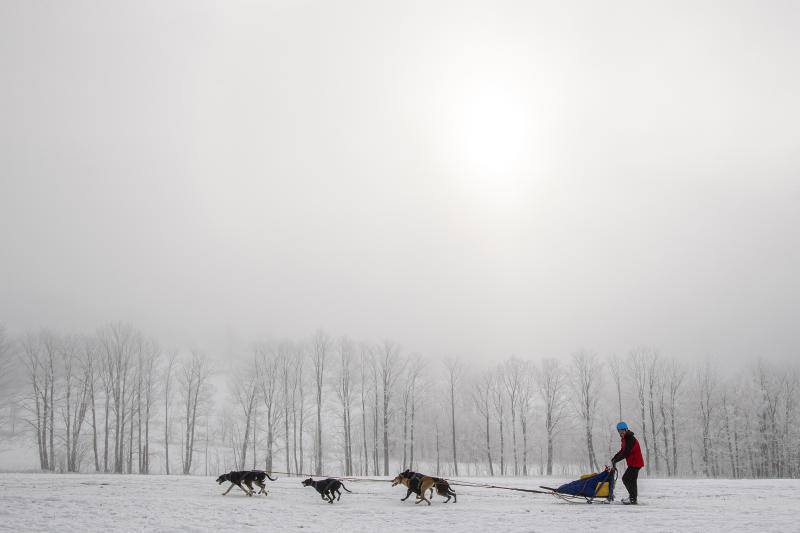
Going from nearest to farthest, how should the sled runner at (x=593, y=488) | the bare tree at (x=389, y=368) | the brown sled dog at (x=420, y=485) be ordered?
the sled runner at (x=593, y=488) → the brown sled dog at (x=420, y=485) → the bare tree at (x=389, y=368)

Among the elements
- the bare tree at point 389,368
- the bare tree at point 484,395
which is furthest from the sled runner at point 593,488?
the bare tree at point 484,395

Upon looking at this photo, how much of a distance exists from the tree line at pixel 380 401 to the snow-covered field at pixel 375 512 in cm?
3496

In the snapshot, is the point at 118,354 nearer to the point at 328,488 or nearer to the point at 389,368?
the point at 389,368

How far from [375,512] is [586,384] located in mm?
49588

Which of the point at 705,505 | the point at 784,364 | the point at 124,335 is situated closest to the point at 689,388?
the point at 784,364

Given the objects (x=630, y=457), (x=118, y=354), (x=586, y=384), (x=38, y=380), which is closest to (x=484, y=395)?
(x=586, y=384)

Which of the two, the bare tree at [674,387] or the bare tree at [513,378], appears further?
the bare tree at [513,378]

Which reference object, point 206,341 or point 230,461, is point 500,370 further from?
point 206,341

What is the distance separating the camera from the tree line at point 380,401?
54.6 m

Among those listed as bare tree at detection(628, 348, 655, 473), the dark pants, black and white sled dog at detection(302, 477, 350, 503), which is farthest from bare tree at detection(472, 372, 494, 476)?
the dark pants

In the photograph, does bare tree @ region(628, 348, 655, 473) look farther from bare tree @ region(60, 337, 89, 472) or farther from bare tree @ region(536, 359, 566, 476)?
bare tree @ region(60, 337, 89, 472)

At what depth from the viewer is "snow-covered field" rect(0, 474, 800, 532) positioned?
11.7 meters

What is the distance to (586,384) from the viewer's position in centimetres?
5866

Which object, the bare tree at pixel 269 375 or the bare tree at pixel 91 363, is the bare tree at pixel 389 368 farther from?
the bare tree at pixel 91 363
